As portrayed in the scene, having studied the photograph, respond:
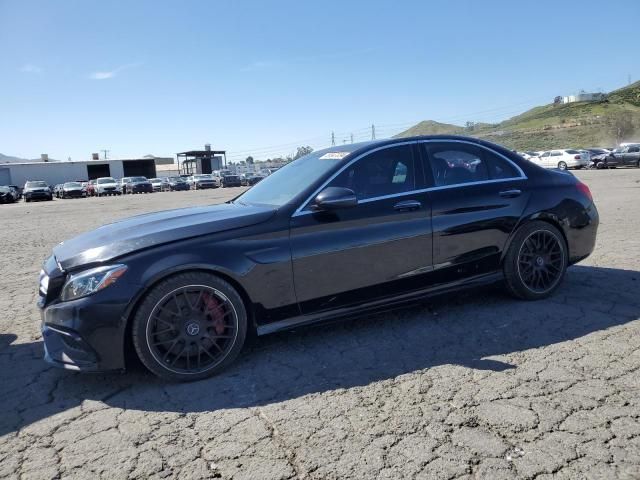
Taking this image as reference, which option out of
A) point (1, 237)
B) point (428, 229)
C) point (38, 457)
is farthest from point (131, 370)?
point (1, 237)

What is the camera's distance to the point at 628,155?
33.0 metres

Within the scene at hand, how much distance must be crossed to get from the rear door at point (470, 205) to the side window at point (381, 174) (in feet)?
0.68

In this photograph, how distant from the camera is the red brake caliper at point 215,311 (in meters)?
3.31

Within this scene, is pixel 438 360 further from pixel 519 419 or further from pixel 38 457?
pixel 38 457

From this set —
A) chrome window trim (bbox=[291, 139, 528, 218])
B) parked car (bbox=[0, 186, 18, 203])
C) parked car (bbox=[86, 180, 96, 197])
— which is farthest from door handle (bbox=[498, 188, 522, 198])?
parked car (bbox=[86, 180, 96, 197])

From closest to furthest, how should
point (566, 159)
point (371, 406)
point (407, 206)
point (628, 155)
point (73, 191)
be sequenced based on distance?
point (371, 406) < point (407, 206) < point (628, 155) < point (566, 159) < point (73, 191)

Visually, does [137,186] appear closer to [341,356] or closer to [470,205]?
[470,205]

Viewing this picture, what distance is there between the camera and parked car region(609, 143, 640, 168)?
107ft

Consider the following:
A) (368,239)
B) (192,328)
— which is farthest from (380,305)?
(192,328)

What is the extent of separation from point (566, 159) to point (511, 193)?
3876cm

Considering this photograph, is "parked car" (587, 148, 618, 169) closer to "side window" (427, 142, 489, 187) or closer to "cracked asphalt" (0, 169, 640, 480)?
"cracked asphalt" (0, 169, 640, 480)

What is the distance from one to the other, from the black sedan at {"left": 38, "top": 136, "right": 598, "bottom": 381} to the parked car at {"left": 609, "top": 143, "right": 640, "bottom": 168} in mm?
34103

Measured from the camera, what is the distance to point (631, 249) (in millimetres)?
6699

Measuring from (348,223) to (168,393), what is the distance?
1.77 metres
